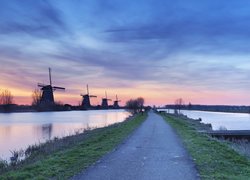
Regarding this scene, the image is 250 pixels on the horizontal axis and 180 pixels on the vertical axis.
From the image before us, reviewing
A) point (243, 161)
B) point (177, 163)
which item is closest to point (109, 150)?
point (177, 163)

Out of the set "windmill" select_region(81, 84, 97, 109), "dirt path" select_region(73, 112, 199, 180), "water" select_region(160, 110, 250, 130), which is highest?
"windmill" select_region(81, 84, 97, 109)

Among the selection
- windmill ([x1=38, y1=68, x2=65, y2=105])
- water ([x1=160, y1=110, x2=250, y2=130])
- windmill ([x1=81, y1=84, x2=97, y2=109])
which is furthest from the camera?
windmill ([x1=81, y1=84, x2=97, y2=109])

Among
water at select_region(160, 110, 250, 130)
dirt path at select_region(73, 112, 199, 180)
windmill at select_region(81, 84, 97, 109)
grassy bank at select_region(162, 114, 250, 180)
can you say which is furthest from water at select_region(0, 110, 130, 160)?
windmill at select_region(81, 84, 97, 109)

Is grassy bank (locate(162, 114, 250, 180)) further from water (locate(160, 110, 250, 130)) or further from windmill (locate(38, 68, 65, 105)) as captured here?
windmill (locate(38, 68, 65, 105))

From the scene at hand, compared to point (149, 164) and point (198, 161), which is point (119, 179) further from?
point (198, 161)

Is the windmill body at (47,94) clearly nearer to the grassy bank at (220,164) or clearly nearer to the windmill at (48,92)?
the windmill at (48,92)

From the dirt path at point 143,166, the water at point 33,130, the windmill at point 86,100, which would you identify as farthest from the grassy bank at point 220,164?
the windmill at point 86,100

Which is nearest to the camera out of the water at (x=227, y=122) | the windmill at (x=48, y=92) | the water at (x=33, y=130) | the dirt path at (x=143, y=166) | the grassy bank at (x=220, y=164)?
the dirt path at (x=143, y=166)

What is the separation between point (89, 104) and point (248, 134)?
144 metres

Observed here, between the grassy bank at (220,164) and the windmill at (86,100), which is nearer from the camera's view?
the grassy bank at (220,164)

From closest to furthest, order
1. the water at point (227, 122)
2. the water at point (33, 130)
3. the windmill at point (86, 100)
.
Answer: the water at point (33, 130), the water at point (227, 122), the windmill at point (86, 100)

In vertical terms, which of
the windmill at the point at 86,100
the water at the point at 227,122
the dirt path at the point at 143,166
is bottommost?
A: the water at the point at 227,122

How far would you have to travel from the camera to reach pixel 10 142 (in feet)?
101

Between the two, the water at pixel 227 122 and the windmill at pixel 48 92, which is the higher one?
the windmill at pixel 48 92
